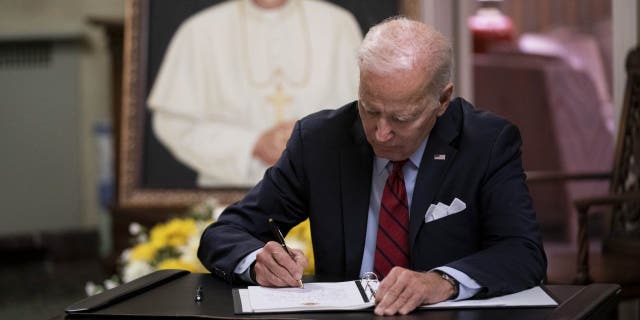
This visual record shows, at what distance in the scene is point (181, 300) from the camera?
2018 millimetres

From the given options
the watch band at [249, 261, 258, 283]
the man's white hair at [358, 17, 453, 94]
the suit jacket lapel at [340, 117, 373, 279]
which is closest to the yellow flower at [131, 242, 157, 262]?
the suit jacket lapel at [340, 117, 373, 279]

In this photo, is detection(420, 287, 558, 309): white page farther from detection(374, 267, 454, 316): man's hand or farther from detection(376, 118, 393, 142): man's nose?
detection(376, 118, 393, 142): man's nose

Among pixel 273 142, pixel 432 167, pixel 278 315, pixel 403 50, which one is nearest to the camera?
pixel 278 315

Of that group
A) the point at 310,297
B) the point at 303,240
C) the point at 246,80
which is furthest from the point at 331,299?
the point at 246,80

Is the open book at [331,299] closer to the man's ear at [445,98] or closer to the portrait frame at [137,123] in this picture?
the man's ear at [445,98]

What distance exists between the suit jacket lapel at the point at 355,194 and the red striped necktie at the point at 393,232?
5cm

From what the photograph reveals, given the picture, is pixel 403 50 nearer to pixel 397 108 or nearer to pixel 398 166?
pixel 397 108

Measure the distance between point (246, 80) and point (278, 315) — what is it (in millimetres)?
3503

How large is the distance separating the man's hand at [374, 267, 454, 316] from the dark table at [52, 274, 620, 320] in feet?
0.08

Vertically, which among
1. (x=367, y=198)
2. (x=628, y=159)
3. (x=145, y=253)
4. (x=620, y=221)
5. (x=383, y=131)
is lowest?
(x=620, y=221)

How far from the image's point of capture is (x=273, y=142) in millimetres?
5164

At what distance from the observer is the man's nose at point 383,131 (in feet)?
7.14

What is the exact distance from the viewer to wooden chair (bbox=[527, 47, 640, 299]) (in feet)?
12.2

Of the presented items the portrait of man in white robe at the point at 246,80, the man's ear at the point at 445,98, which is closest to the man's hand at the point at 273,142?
the portrait of man in white robe at the point at 246,80
